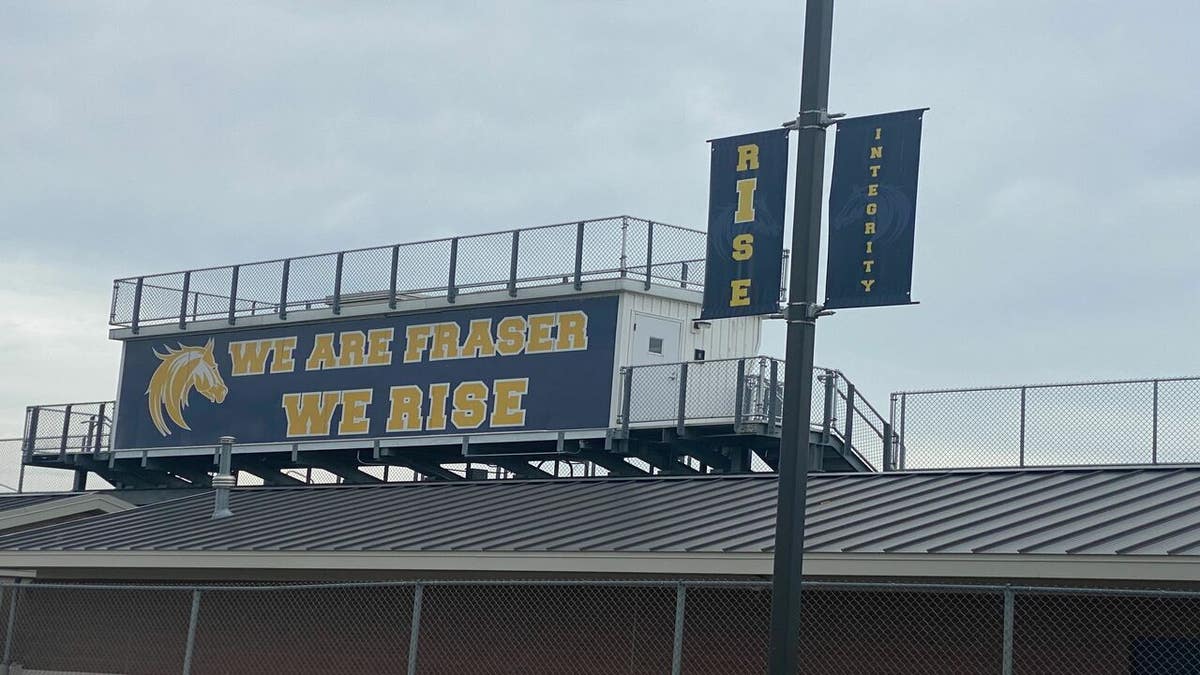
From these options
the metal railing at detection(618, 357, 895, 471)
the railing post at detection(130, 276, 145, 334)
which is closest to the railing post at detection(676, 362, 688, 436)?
the metal railing at detection(618, 357, 895, 471)

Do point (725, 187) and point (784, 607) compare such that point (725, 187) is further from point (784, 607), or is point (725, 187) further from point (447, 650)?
point (447, 650)

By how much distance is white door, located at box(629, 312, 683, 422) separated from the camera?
26688 mm

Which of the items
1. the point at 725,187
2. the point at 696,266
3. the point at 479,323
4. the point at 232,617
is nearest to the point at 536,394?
the point at 479,323

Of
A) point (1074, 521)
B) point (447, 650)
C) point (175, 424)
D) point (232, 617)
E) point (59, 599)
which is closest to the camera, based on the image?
point (1074, 521)

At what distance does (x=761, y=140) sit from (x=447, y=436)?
19197 mm

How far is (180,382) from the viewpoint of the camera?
108ft

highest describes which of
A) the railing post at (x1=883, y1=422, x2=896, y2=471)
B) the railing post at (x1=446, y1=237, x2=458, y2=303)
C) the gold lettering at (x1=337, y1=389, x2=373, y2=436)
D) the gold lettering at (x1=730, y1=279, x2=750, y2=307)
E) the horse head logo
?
the railing post at (x1=446, y1=237, x2=458, y2=303)

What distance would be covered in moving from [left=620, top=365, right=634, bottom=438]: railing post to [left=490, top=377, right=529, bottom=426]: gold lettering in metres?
1.86

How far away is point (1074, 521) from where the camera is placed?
47.0 ft

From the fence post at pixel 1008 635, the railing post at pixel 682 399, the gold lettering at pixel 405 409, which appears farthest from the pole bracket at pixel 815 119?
the gold lettering at pixel 405 409

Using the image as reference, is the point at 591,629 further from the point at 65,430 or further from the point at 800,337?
the point at 65,430

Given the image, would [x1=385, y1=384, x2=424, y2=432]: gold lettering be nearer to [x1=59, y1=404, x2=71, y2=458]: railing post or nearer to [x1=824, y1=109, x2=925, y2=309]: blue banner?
[x1=59, y1=404, x2=71, y2=458]: railing post

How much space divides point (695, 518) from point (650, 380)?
9291 mm

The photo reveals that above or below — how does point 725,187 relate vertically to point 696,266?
below
